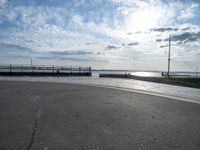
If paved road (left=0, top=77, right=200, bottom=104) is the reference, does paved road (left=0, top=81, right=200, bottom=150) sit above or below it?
above

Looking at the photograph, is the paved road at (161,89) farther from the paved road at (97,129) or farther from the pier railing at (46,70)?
the pier railing at (46,70)

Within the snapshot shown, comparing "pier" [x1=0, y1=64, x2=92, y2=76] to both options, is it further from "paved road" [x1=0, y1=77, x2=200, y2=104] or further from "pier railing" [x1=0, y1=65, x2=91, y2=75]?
"paved road" [x1=0, y1=77, x2=200, y2=104]

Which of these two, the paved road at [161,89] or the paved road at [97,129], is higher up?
the paved road at [97,129]

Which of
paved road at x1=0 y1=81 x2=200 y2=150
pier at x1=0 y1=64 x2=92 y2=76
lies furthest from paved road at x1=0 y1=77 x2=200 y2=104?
pier at x1=0 y1=64 x2=92 y2=76

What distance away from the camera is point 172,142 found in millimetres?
4500

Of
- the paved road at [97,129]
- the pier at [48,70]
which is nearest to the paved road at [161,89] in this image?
the paved road at [97,129]

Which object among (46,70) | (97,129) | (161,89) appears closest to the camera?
(97,129)

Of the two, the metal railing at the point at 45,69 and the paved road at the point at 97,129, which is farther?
the metal railing at the point at 45,69

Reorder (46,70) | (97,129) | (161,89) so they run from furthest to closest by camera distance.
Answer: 1. (46,70)
2. (161,89)
3. (97,129)

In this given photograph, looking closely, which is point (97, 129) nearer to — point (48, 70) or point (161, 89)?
point (161, 89)

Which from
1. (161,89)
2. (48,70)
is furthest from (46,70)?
(161,89)

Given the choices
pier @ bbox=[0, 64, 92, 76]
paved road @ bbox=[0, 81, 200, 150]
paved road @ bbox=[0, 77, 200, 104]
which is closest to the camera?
paved road @ bbox=[0, 81, 200, 150]

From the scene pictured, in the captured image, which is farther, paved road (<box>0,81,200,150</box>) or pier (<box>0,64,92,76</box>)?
pier (<box>0,64,92,76</box>)

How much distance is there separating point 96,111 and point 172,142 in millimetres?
3453
